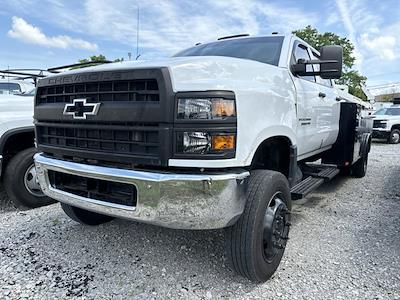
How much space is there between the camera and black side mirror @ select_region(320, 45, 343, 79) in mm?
3289

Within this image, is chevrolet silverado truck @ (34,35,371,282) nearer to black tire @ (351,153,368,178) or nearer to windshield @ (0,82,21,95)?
black tire @ (351,153,368,178)

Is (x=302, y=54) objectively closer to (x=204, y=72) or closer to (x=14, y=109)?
(x=204, y=72)

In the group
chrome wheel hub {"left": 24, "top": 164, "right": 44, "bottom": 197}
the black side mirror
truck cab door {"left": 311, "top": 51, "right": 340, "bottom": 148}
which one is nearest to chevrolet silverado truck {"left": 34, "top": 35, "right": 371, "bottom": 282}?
the black side mirror

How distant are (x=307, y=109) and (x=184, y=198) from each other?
2.05 metres

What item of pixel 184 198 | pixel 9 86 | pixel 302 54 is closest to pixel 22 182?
pixel 184 198

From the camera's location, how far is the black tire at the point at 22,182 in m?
4.32

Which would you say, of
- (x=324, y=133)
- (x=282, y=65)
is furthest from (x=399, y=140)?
(x=282, y=65)

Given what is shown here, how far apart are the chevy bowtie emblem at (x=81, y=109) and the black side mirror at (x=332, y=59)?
2.13 m

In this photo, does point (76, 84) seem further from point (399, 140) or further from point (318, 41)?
point (318, 41)

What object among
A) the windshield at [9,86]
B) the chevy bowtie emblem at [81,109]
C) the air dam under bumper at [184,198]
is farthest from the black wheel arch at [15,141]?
the windshield at [9,86]

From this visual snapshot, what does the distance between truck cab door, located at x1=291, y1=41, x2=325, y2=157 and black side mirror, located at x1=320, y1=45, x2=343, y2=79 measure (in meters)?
0.28

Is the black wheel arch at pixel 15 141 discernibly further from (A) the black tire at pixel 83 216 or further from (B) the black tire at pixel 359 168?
(B) the black tire at pixel 359 168

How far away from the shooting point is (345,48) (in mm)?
30438

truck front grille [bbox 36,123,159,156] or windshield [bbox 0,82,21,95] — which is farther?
windshield [bbox 0,82,21,95]
